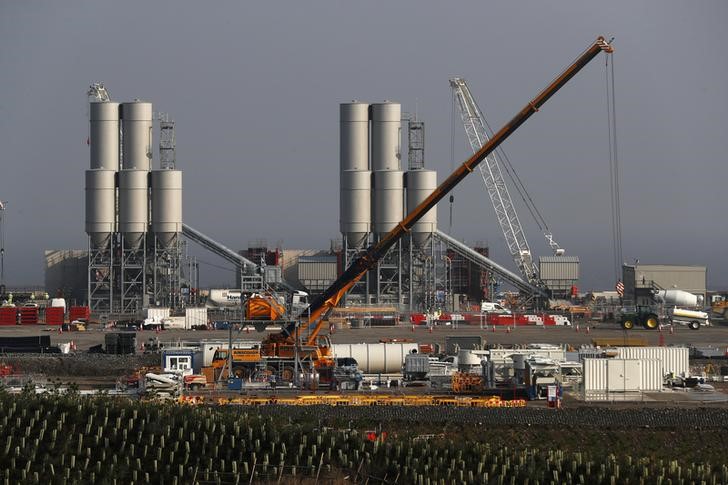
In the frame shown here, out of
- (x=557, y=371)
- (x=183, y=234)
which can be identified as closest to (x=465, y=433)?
(x=557, y=371)

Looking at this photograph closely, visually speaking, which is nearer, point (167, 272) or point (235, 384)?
point (235, 384)

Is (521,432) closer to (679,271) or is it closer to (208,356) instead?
(208,356)

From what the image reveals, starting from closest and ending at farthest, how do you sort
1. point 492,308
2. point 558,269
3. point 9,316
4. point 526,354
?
point 526,354 < point 9,316 < point 492,308 < point 558,269

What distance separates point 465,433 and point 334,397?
8.42 metres

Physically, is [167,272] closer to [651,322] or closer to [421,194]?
[421,194]

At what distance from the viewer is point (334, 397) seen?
54.1m

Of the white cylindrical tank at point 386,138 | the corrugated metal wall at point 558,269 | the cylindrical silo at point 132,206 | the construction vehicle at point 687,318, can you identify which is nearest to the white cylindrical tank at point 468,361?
the construction vehicle at point 687,318

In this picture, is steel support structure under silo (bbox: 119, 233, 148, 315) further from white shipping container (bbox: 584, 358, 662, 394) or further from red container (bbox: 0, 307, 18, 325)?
white shipping container (bbox: 584, 358, 662, 394)

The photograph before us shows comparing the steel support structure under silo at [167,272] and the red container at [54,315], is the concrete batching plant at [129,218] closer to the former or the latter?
the steel support structure under silo at [167,272]

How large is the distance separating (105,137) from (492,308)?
32797mm

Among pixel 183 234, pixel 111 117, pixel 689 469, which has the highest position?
pixel 111 117

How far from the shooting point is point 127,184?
108 metres

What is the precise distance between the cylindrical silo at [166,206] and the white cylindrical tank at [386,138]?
15304mm

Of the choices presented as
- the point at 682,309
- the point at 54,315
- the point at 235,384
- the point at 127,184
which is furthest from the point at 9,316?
the point at 682,309
